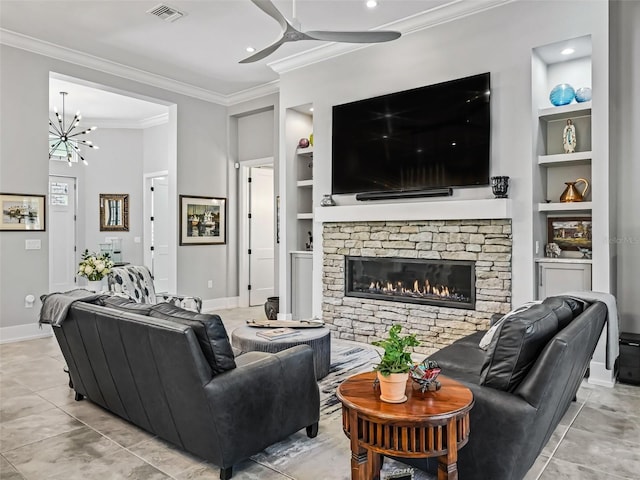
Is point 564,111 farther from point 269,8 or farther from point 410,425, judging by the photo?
point 410,425

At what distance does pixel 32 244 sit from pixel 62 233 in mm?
3356

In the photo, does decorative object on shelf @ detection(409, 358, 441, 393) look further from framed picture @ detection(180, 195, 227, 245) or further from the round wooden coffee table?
framed picture @ detection(180, 195, 227, 245)

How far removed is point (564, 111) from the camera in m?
3.94

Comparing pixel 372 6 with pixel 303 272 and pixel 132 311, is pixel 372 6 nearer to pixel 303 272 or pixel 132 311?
pixel 303 272

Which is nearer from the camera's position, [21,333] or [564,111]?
[564,111]

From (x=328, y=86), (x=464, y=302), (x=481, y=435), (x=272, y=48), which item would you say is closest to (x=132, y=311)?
(x=481, y=435)

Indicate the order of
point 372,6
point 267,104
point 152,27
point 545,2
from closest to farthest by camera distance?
point 545,2 < point 372,6 < point 152,27 < point 267,104

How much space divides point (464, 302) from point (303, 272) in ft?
7.31

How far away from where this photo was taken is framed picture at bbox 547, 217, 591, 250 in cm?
410

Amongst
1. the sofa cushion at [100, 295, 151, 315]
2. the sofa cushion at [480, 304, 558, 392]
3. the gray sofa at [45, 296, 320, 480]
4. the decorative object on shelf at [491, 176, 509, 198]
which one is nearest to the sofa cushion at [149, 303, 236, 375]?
the gray sofa at [45, 296, 320, 480]

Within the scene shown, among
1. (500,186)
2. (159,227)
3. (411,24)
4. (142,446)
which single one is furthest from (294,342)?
(159,227)

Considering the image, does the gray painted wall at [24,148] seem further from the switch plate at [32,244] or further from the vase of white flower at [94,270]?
the vase of white flower at [94,270]

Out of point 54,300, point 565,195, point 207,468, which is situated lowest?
point 207,468

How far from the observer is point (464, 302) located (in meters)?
4.38
